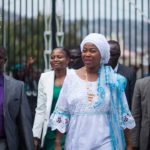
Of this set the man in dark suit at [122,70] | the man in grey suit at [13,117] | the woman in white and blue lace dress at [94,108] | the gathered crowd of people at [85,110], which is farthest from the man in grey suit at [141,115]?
the man in grey suit at [13,117]

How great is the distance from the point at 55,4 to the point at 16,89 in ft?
11.9

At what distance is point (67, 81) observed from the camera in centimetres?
530

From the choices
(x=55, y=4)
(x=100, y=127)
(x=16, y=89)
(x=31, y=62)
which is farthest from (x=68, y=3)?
(x=100, y=127)

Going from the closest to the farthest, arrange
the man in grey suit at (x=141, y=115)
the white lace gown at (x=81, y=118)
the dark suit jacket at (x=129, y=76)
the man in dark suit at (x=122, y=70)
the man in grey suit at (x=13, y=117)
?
the white lace gown at (x=81, y=118) → the man in grey suit at (x=13, y=117) → the man in grey suit at (x=141, y=115) → the man in dark suit at (x=122, y=70) → the dark suit jacket at (x=129, y=76)

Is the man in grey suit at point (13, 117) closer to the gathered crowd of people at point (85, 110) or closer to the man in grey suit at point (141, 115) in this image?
the gathered crowd of people at point (85, 110)

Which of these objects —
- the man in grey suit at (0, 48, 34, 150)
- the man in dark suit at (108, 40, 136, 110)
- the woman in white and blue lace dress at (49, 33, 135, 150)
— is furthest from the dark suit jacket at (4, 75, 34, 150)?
the man in dark suit at (108, 40, 136, 110)

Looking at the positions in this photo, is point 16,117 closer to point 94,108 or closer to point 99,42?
point 94,108

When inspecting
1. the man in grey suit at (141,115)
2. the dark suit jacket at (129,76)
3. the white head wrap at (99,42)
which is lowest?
the man in grey suit at (141,115)

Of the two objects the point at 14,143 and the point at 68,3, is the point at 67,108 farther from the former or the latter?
the point at 68,3

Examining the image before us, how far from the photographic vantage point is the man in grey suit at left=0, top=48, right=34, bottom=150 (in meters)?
5.65

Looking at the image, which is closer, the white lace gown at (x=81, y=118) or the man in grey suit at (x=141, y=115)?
the white lace gown at (x=81, y=118)

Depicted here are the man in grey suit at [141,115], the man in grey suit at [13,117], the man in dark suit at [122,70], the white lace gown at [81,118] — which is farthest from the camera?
→ the man in dark suit at [122,70]

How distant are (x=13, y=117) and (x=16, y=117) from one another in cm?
7

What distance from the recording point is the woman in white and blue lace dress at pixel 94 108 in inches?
203
